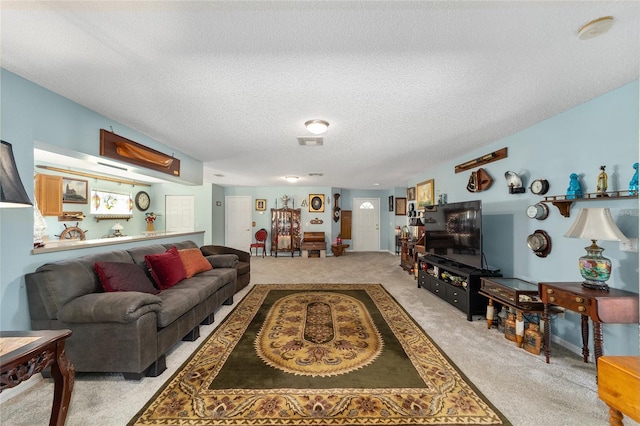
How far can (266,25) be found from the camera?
143cm

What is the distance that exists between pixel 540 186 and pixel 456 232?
1238 millimetres

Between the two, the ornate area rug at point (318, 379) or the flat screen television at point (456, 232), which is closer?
the ornate area rug at point (318, 379)

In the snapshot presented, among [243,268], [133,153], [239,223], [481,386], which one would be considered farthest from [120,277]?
Result: [239,223]

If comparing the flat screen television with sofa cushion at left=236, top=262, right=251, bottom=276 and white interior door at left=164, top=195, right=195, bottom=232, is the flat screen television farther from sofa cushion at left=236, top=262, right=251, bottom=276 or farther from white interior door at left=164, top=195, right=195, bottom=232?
white interior door at left=164, top=195, right=195, bottom=232

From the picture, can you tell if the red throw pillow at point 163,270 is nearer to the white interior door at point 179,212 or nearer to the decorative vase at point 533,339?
the decorative vase at point 533,339

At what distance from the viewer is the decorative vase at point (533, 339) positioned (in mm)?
2475

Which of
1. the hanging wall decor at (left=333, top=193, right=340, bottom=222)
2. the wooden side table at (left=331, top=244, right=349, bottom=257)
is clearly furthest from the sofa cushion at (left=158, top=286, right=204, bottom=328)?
the hanging wall decor at (left=333, top=193, right=340, bottom=222)

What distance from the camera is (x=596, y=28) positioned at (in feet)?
4.62

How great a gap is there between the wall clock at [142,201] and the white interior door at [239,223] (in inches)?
88.2

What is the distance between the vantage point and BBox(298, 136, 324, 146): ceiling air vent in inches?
135

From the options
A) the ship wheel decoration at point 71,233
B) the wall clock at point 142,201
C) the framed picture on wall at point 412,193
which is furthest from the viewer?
the wall clock at point 142,201

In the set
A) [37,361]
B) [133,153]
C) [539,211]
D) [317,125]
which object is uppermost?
[317,125]

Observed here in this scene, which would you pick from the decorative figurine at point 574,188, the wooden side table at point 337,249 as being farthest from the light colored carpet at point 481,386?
the wooden side table at point 337,249

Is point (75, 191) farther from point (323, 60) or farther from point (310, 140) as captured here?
point (323, 60)
